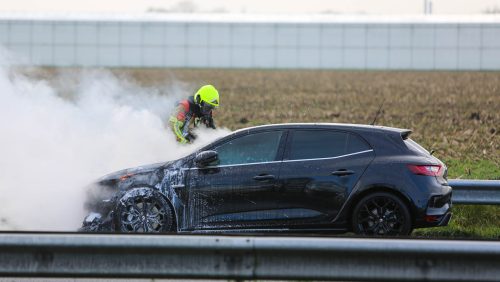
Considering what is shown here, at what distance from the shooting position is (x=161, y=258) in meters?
7.50

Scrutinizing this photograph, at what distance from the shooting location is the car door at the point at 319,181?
10805mm

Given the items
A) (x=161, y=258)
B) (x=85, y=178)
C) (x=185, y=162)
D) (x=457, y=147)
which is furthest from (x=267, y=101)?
(x=161, y=258)

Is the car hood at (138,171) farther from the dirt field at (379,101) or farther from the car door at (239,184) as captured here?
the dirt field at (379,101)

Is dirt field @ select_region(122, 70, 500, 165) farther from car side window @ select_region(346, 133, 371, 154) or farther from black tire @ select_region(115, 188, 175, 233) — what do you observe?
black tire @ select_region(115, 188, 175, 233)

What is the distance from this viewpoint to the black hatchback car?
1075 centimetres

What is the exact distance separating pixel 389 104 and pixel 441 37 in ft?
82.0

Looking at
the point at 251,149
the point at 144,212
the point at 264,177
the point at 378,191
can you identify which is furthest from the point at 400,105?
the point at 144,212

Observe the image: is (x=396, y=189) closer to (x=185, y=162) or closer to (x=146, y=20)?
(x=185, y=162)

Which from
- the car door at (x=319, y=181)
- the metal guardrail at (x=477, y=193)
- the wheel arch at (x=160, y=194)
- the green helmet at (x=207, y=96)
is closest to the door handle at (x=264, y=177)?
the car door at (x=319, y=181)

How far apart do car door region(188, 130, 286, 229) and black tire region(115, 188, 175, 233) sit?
0.30 meters

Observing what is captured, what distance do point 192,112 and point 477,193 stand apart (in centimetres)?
444

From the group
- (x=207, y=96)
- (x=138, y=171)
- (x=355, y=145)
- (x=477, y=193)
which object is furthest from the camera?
(x=207, y=96)

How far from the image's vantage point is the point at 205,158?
11.1 metres

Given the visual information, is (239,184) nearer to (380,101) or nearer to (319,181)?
(319,181)
